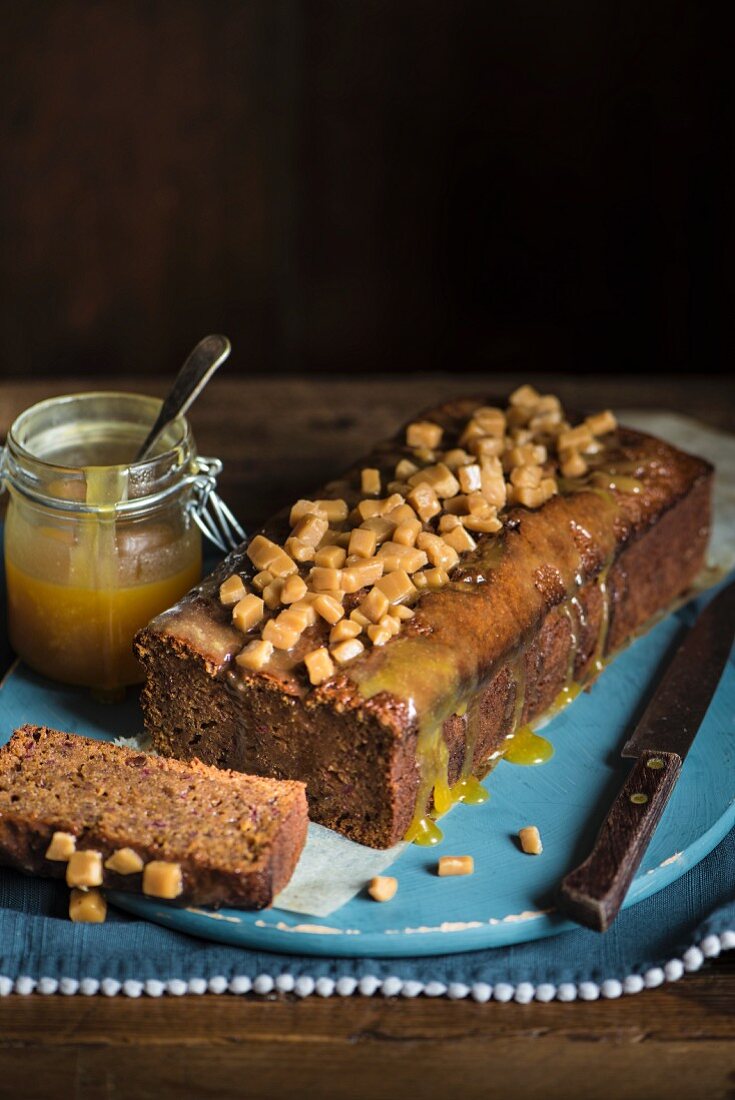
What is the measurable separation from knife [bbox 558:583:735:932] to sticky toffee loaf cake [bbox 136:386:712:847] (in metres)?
0.25

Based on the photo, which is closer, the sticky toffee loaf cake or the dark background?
the sticky toffee loaf cake

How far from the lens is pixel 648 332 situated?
24.3ft

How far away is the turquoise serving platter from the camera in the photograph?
307 cm

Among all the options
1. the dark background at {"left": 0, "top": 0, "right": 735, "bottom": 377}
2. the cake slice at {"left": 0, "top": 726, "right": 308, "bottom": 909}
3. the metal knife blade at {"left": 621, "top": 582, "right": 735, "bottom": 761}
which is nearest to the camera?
the cake slice at {"left": 0, "top": 726, "right": 308, "bottom": 909}

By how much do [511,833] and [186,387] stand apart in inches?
58.6

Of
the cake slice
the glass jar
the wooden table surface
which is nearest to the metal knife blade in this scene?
the wooden table surface

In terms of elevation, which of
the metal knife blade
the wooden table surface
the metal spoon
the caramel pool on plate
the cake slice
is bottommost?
the wooden table surface

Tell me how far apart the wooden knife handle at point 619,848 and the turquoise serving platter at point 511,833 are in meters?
0.07

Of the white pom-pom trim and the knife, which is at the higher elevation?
the knife

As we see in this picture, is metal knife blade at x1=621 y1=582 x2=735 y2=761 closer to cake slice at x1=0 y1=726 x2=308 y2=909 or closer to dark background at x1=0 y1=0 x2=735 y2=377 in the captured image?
cake slice at x1=0 y1=726 x2=308 y2=909

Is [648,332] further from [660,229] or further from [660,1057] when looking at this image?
[660,1057]

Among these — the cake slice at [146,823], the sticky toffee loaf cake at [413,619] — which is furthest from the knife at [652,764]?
the cake slice at [146,823]

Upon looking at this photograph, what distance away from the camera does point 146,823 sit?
3178 mm

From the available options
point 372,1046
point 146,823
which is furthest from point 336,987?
point 146,823
